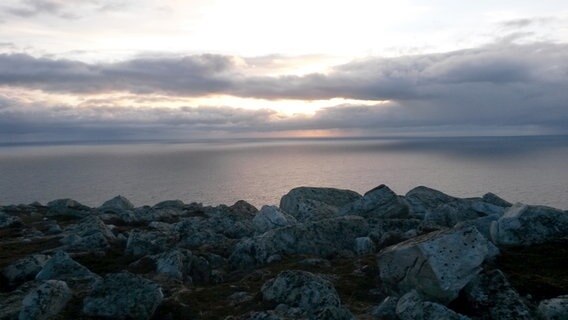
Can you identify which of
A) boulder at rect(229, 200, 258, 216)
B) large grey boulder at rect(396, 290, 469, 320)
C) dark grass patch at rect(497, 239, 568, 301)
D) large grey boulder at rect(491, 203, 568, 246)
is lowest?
boulder at rect(229, 200, 258, 216)

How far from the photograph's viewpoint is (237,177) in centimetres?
17250

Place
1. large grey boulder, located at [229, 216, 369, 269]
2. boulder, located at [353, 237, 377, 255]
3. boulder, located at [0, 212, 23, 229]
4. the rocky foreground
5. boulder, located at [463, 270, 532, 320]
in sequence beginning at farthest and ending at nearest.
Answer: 1. boulder, located at [0, 212, 23, 229]
2. boulder, located at [353, 237, 377, 255]
3. large grey boulder, located at [229, 216, 369, 269]
4. the rocky foreground
5. boulder, located at [463, 270, 532, 320]

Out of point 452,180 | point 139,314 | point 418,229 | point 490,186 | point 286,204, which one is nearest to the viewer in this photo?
point 139,314

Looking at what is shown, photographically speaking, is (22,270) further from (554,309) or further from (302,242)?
(554,309)

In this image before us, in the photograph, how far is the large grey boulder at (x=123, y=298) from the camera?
16.2 m

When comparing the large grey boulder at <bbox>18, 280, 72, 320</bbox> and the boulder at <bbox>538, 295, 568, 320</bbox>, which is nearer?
the boulder at <bbox>538, 295, 568, 320</bbox>

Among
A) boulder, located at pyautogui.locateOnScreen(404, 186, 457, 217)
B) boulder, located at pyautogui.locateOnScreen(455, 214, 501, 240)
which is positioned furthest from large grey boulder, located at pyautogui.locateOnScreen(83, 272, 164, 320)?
boulder, located at pyautogui.locateOnScreen(404, 186, 457, 217)

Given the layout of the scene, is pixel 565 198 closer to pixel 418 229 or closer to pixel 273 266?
pixel 418 229

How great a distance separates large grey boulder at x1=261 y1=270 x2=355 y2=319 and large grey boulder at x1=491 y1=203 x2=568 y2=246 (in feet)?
36.4

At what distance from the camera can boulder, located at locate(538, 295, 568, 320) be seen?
14.0 metres

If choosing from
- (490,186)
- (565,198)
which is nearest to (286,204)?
(565,198)

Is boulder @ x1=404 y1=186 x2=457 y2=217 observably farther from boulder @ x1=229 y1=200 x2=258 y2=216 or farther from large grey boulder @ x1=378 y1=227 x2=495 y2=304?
large grey boulder @ x1=378 y1=227 x2=495 y2=304

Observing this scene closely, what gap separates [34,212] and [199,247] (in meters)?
30.9

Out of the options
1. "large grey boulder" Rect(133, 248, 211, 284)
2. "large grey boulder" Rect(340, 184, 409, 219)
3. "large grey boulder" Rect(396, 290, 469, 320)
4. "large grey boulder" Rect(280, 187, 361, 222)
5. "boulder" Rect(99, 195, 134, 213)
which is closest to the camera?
"large grey boulder" Rect(396, 290, 469, 320)
